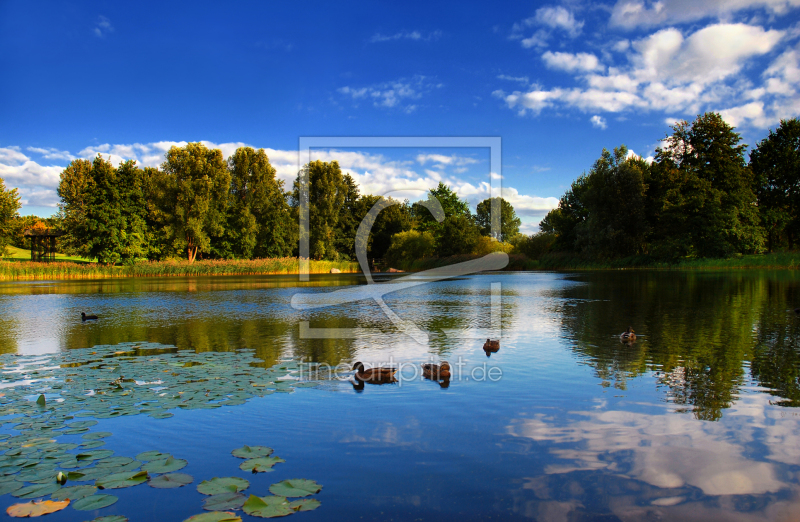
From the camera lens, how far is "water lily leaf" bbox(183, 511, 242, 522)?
3.63 meters

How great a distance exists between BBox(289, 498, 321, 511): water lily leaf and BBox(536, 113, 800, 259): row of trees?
2322 inches

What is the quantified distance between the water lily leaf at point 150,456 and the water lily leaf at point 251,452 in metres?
0.68

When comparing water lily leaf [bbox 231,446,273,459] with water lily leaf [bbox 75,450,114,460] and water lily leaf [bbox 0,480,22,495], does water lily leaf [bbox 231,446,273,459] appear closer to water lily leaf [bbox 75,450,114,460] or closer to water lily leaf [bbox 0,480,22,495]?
water lily leaf [bbox 75,450,114,460]

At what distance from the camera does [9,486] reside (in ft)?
13.7

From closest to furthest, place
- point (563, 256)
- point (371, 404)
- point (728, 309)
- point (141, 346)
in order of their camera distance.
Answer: point (371, 404) < point (141, 346) < point (728, 309) < point (563, 256)

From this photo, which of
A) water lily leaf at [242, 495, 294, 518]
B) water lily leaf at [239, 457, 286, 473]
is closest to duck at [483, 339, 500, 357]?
water lily leaf at [239, 457, 286, 473]

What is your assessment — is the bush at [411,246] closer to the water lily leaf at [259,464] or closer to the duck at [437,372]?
the duck at [437,372]

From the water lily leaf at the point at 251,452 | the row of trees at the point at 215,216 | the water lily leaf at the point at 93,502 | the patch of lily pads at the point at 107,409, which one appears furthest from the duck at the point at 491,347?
the row of trees at the point at 215,216

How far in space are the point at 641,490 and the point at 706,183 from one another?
2356 inches

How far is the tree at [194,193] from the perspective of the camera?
61.4 m

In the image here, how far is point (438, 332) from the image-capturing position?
1372 centimetres

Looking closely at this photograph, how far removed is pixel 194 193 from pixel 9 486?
6305cm

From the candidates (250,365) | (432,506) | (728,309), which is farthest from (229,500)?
(728,309)

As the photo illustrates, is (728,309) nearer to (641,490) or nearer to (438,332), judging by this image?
(438,332)
